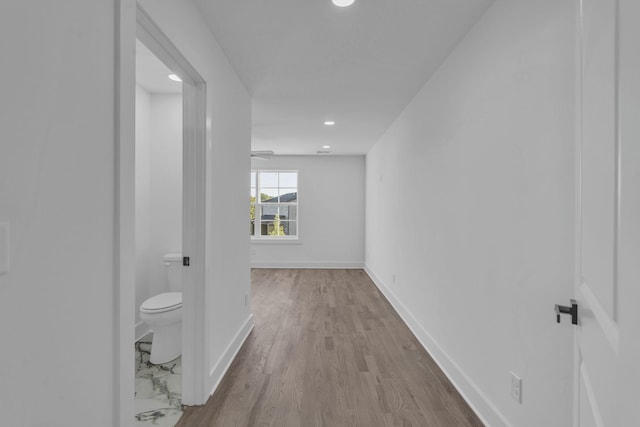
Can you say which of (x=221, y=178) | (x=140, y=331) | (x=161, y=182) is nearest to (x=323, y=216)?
(x=161, y=182)

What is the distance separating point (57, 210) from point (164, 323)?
1981mm

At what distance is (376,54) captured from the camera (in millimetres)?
2568

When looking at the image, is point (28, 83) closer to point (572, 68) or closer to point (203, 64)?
point (203, 64)

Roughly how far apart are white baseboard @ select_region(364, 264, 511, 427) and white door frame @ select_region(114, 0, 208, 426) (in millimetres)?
1688

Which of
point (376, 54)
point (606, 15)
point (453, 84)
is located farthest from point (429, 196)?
point (606, 15)

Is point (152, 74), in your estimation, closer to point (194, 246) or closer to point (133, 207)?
point (194, 246)

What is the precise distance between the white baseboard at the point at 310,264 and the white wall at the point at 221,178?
402 cm

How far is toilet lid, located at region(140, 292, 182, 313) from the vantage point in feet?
8.42

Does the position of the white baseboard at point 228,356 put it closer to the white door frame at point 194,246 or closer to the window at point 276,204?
the white door frame at point 194,246

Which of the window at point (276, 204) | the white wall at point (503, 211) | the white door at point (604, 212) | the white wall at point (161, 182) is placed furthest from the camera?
the window at point (276, 204)

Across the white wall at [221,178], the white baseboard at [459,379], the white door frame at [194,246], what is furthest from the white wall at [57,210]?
the white baseboard at [459,379]

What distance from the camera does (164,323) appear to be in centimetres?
262

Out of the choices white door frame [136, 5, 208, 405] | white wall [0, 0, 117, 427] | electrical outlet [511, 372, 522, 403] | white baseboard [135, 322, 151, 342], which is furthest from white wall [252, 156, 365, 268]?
white wall [0, 0, 117, 427]

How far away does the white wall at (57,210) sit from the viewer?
2.57 feet
